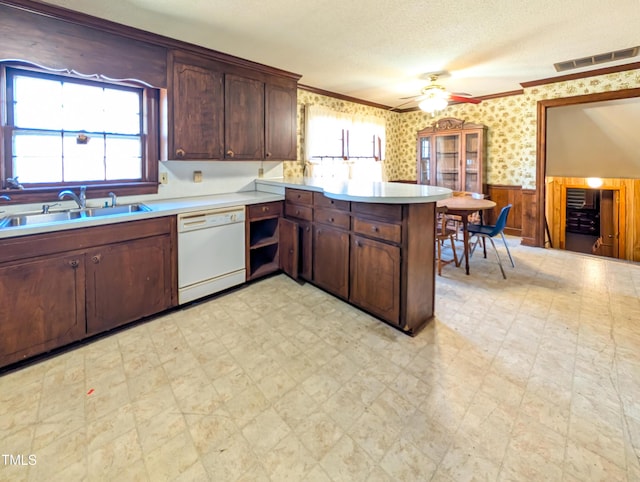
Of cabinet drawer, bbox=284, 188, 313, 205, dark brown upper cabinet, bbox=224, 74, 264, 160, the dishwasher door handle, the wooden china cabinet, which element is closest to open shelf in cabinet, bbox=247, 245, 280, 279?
cabinet drawer, bbox=284, 188, 313, 205

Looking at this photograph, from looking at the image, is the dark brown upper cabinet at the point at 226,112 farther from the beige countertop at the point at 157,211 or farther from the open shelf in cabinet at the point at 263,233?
the open shelf in cabinet at the point at 263,233

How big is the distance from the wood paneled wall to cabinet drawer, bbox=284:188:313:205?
4618 mm

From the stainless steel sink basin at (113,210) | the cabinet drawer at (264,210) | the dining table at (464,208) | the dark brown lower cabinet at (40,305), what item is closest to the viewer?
the dark brown lower cabinet at (40,305)

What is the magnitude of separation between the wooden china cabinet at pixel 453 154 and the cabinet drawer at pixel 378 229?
3.70m

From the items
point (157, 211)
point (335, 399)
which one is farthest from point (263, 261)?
point (335, 399)

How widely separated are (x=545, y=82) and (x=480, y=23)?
2.60 m

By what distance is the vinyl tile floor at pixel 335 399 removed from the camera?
1.37m

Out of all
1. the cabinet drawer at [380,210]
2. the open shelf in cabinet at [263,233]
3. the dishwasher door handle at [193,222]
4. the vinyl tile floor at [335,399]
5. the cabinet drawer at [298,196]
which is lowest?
the vinyl tile floor at [335,399]

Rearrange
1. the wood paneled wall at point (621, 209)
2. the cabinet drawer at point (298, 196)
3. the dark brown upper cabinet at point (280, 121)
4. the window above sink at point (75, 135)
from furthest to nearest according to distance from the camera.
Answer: the wood paneled wall at point (621, 209)
the dark brown upper cabinet at point (280, 121)
the cabinet drawer at point (298, 196)
the window above sink at point (75, 135)

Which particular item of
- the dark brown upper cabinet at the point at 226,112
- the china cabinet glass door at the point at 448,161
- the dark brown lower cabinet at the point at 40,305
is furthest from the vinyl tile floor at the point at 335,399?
the china cabinet glass door at the point at 448,161

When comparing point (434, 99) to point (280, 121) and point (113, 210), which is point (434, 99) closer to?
point (280, 121)

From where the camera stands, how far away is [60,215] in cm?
252

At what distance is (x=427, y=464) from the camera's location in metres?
1.37

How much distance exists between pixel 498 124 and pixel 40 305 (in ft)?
20.3
